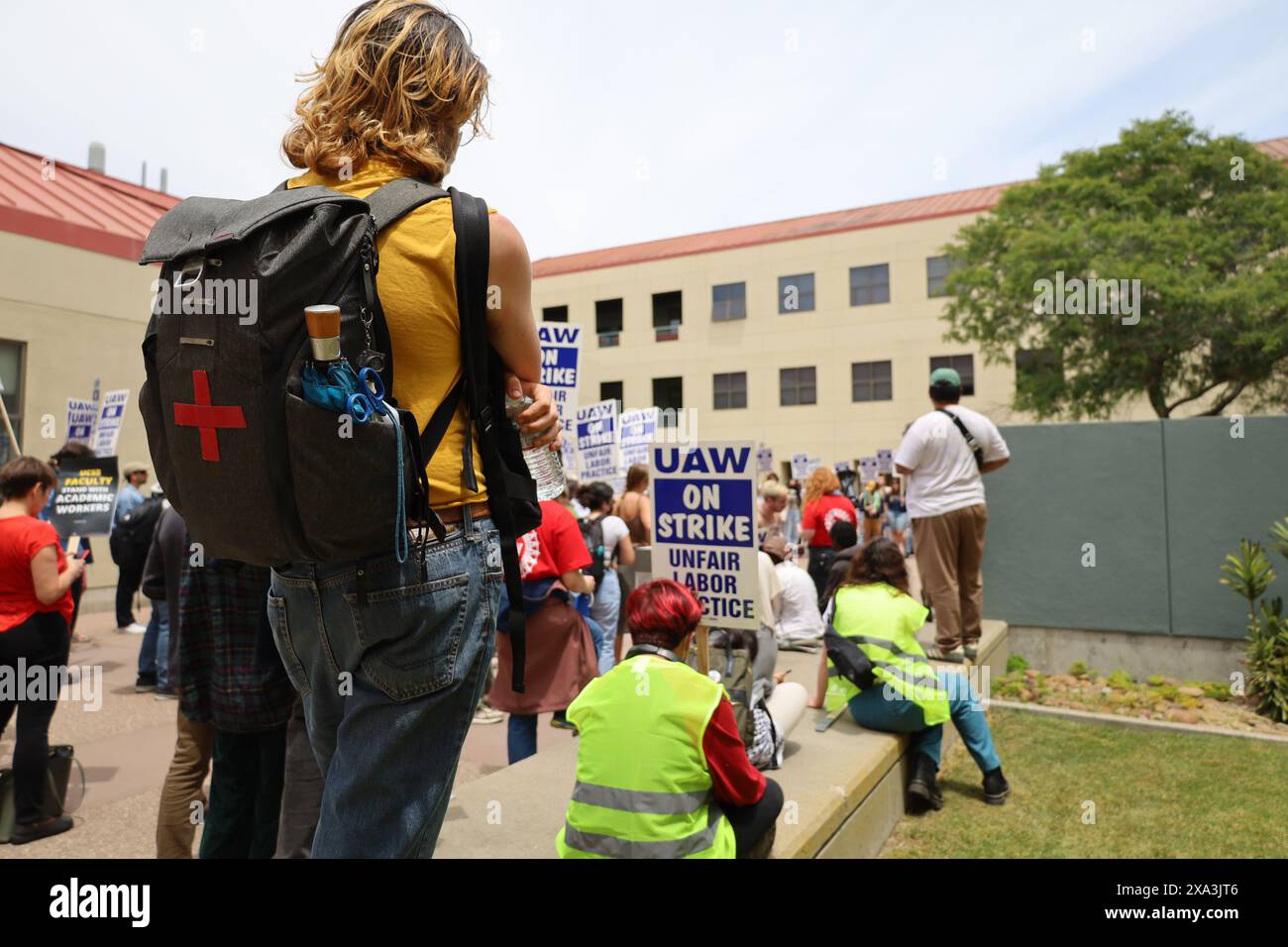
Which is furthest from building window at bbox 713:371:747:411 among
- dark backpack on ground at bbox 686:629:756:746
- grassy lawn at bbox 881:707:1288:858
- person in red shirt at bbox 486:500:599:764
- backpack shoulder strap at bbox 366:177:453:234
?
backpack shoulder strap at bbox 366:177:453:234

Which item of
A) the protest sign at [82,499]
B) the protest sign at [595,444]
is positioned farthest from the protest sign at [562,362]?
the protest sign at [82,499]

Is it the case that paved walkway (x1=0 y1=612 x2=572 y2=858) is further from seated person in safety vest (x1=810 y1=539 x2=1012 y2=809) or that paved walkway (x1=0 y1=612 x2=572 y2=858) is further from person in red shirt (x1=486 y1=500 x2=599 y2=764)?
seated person in safety vest (x1=810 y1=539 x2=1012 y2=809)

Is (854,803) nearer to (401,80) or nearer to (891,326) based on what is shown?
(401,80)

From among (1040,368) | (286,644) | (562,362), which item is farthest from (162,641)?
(1040,368)

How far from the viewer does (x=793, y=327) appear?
38312 mm

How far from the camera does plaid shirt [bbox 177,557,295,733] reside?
3256 mm

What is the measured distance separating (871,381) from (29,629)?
3484 cm

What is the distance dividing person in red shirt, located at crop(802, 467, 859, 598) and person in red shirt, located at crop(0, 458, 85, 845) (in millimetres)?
7932

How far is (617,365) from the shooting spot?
140ft

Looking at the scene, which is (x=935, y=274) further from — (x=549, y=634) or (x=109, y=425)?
(x=549, y=634)

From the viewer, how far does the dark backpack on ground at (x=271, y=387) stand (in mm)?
1213
